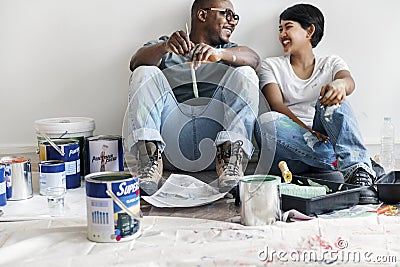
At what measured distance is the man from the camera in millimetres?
1901

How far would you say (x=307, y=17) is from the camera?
8.02ft

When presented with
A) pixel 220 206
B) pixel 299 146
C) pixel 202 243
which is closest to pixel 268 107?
pixel 299 146

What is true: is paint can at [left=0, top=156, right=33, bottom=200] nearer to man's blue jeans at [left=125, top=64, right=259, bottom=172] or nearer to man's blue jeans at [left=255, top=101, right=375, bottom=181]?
man's blue jeans at [left=125, top=64, right=259, bottom=172]

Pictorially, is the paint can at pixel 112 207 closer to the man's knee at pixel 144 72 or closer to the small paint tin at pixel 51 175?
the small paint tin at pixel 51 175

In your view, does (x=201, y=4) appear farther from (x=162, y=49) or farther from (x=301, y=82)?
(x=301, y=82)

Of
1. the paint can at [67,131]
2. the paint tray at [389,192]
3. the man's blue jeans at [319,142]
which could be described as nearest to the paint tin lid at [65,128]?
the paint can at [67,131]

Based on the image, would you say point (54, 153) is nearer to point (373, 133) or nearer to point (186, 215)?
point (186, 215)

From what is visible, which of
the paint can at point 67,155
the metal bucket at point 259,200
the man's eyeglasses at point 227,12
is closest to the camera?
the metal bucket at point 259,200

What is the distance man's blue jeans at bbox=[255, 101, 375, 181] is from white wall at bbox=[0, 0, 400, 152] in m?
0.52

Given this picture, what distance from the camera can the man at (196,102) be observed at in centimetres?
190

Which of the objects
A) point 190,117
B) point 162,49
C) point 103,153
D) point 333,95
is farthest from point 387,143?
point 103,153

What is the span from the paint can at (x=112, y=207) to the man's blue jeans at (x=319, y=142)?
0.74 metres

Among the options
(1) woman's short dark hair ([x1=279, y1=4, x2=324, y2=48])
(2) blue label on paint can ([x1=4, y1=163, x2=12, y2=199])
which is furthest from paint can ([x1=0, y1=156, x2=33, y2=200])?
(1) woman's short dark hair ([x1=279, y1=4, x2=324, y2=48])

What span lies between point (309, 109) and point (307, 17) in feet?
1.31
